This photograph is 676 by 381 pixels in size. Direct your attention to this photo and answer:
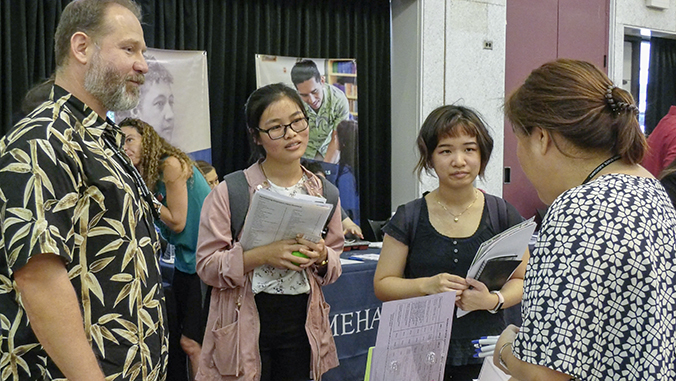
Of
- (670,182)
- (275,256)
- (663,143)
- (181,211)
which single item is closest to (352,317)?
(181,211)

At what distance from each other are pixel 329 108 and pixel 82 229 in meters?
3.91

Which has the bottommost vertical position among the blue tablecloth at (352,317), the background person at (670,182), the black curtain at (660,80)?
the blue tablecloth at (352,317)

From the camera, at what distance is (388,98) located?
18.9 feet

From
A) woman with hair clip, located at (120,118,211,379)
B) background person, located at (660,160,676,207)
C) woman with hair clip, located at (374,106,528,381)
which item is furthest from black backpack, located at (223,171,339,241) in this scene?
background person, located at (660,160,676,207)

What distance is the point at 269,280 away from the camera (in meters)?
2.05

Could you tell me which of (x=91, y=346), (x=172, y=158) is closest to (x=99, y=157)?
(x=91, y=346)

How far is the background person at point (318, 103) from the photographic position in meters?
5.00

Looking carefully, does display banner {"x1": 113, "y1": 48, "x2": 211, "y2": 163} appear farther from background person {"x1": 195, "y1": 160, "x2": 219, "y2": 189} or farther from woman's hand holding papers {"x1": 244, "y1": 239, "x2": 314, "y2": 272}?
woman's hand holding papers {"x1": 244, "y1": 239, "x2": 314, "y2": 272}

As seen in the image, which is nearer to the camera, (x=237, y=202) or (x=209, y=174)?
(x=237, y=202)

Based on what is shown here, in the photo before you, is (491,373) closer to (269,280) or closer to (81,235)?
(269,280)

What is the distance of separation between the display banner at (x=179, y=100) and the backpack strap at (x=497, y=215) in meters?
3.03

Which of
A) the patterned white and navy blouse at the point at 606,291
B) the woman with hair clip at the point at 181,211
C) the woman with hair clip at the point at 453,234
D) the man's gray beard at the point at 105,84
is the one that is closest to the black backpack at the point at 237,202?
the woman with hair clip at the point at 453,234

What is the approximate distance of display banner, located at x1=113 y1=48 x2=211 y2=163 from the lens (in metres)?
4.41

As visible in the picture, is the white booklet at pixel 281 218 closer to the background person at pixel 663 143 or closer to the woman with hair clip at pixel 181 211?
the woman with hair clip at pixel 181 211
